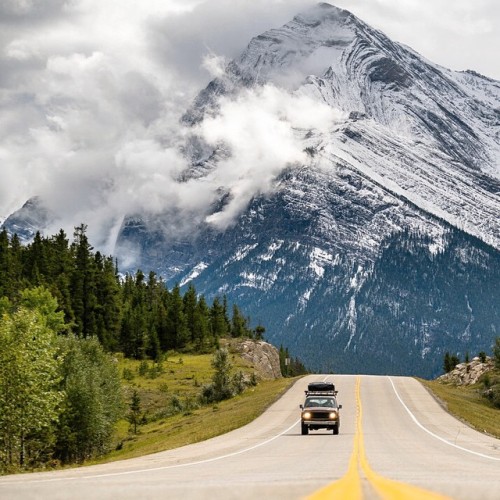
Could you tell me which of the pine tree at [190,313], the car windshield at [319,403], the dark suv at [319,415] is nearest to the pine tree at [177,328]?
the pine tree at [190,313]

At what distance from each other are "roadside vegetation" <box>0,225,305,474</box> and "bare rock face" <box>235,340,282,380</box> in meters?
4.76

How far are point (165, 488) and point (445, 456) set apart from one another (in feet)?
57.1

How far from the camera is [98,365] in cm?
8231

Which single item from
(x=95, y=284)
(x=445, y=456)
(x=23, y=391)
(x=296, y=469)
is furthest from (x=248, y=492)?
Answer: (x=95, y=284)

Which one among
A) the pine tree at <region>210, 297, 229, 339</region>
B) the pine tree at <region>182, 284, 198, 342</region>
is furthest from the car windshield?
the pine tree at <region>210, 297, 229, 339</region>

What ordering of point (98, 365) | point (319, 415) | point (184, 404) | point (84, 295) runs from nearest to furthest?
1. point (319, 415)
2. point (98, 365)
3. point (184, 404)
4. point (84, 295)

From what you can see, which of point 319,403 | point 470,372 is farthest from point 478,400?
point 319,403

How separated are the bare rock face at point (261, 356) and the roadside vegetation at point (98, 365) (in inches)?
188

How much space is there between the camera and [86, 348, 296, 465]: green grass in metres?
60.2

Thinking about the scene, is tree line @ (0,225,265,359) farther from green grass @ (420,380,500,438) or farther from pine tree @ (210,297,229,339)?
green grass @ (420,380,500,438)

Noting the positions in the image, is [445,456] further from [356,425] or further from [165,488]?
[356,425]

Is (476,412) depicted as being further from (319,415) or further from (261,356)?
(261,356)

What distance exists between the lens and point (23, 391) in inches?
1970

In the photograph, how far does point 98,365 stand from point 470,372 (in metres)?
69.1
